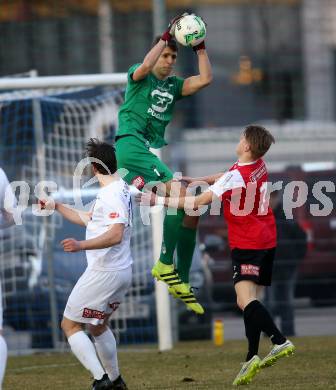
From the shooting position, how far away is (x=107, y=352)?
9.20 metres

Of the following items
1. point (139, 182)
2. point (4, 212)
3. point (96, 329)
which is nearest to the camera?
point (4, 212)

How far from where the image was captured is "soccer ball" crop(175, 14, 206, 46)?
9477 mm

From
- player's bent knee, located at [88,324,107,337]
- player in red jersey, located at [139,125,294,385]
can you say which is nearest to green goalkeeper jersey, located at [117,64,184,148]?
player in red jersey, located at [139,125,294,385]

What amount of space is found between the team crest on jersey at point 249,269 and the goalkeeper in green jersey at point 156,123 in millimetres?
881

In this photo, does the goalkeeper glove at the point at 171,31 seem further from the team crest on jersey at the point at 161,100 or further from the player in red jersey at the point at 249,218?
the player in red jersey at the point at 249,218

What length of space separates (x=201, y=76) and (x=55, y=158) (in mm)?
4499

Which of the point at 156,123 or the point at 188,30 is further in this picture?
the point at 156,123

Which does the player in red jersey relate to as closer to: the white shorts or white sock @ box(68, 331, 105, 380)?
the white shorts

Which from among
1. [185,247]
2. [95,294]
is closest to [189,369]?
[185,247]

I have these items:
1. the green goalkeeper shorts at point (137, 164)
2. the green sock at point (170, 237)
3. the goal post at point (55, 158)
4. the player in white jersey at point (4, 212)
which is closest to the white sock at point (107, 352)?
the player in white jersey at point (4, 212)

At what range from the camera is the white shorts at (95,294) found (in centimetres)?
891

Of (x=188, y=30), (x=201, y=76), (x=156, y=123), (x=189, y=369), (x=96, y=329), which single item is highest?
(x=188, y=30)

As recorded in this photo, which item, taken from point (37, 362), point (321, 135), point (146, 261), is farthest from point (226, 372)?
point (321, 135)

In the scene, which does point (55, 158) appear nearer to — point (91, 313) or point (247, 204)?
point (247, 204)
